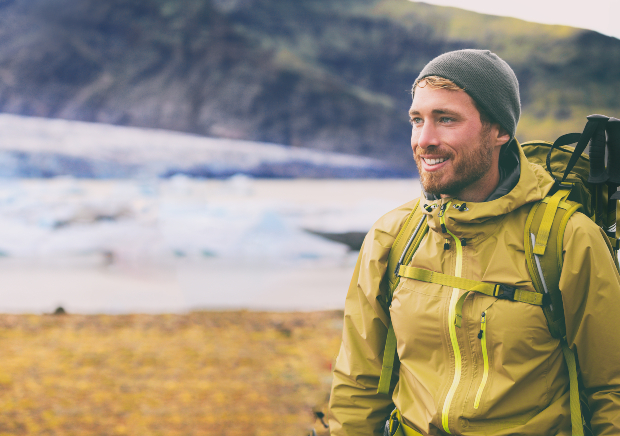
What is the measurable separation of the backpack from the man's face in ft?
0.28

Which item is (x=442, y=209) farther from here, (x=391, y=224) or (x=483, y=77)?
(x=483, y=77)

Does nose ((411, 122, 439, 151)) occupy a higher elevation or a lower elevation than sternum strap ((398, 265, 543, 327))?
higher

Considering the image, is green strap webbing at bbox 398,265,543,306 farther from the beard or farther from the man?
the beard

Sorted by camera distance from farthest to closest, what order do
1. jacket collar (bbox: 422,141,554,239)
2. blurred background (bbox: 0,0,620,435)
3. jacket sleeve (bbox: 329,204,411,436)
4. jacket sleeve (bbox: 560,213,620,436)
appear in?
1. blurred background (bbox: 0,0,620,435)
2. jacket sleeve (bbox: 329,204,411,436)
3. jacket collar (bbox: 422,141,554,239)
4. jacket sleeve (bbox: 560,213,620,436)

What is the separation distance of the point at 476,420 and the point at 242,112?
12539mm

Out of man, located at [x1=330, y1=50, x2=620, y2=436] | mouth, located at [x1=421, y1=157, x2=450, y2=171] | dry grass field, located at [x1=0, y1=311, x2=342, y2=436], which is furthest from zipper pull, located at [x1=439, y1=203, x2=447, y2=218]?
dry grass field, located at [x1=0, y1=311, x2=342, y2=436]

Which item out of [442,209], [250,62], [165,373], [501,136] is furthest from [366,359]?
[250,62]

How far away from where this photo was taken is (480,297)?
113 cm

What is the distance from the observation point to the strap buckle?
43.1 inches

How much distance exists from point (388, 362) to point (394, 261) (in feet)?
1.05

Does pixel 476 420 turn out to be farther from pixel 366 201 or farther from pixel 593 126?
pixel 366 201

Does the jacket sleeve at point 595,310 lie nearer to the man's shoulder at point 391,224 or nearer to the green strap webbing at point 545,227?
the green strap webbing at point 545,227

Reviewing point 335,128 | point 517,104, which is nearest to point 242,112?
point 335,128

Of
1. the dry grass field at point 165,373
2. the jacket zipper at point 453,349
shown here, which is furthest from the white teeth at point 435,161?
the dry grass field at point 165,373
